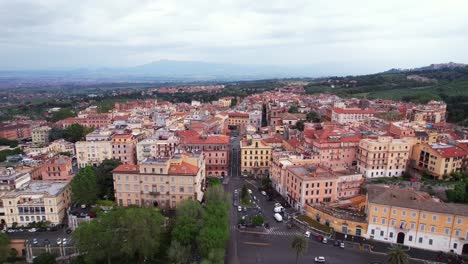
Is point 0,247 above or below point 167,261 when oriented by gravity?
above

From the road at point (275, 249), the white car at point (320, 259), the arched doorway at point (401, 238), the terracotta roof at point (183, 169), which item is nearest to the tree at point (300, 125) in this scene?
the road at point (275, 249)

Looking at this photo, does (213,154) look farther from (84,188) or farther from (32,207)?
(32,207)

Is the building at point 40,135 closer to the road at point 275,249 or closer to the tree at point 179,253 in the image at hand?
the road at point 275,249

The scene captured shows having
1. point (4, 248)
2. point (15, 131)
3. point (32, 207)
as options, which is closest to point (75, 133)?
point (15, 131)

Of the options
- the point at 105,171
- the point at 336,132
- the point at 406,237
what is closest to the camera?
the point at 406,237

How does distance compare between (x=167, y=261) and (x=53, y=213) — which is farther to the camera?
(x=53, y=213)

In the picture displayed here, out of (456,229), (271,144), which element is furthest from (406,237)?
(271,144)

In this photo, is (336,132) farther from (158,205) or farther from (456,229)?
(158,205)
